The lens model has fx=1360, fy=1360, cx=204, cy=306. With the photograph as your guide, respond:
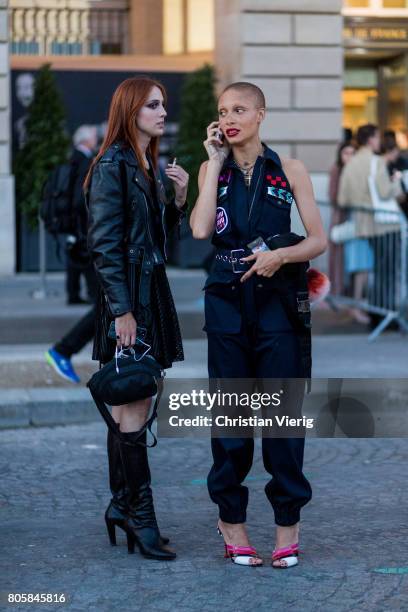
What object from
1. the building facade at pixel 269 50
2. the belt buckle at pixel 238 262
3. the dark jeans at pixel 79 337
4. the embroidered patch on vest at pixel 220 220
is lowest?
the dark jeans at pixel 79 337

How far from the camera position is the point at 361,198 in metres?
12.8

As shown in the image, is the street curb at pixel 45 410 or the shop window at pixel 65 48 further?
the shop window at pixel 65 48

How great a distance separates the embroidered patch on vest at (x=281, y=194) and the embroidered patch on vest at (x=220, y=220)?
0.64 feet

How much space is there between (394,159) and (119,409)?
9521 millimetres

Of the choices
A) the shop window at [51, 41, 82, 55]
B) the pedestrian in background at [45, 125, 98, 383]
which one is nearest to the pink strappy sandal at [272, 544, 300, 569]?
the pedestrian in background at [45, 125, 98, 383]

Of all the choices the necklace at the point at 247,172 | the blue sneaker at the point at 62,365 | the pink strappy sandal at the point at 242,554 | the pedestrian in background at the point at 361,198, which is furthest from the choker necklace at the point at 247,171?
the pedestrian in background at the point at 361,198

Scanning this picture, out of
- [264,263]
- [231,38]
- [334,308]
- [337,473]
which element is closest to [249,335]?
[264,263]

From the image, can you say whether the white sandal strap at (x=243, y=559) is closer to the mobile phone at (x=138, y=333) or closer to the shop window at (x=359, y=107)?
the mobile phone at (x=138, y=333)

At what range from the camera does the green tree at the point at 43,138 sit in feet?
53.2

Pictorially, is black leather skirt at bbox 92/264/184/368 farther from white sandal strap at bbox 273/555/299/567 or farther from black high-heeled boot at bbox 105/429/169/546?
white sandal strap at bbox 273/555/299/567

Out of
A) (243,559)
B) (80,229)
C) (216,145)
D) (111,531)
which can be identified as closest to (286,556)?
(243,559)

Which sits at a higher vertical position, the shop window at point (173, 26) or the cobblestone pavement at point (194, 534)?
the shop window at point (173, 26)

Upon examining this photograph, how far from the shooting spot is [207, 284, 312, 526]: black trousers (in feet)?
17.0

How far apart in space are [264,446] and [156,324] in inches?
25.7
